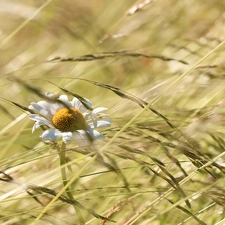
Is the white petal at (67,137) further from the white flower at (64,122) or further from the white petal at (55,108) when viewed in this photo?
the white petal at (55,108)

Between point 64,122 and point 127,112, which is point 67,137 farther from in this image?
point 127,112

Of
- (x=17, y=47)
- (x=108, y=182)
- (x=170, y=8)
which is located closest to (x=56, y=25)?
(x=108, y=182)

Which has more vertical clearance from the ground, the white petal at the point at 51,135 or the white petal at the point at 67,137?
the white petal at the point at 51,135

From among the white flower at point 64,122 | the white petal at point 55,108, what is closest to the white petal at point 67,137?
the white flower at point 64,122

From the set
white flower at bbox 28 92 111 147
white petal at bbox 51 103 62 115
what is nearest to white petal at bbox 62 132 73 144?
white flower at bbox 28 92 111 147

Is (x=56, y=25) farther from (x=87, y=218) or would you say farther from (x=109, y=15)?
(x=109, y=15)

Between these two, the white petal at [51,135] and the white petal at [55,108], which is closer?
the white petal at [51,135]
